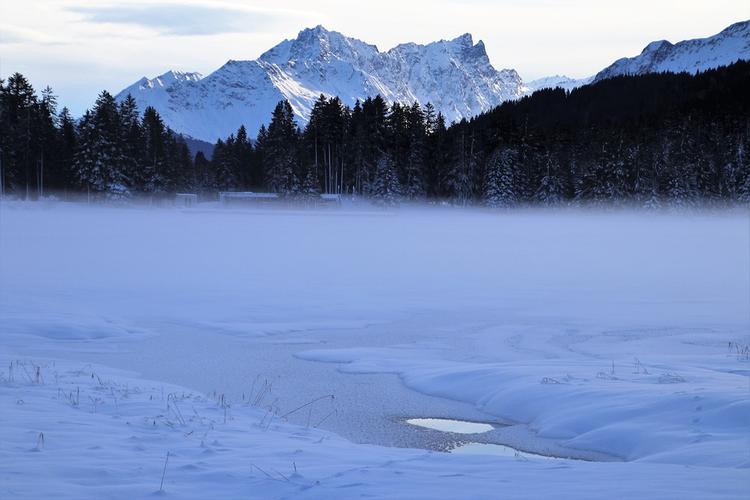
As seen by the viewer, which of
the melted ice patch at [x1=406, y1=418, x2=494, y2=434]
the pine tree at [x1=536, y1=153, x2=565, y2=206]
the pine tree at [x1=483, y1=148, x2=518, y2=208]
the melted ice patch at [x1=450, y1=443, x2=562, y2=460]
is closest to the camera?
the melted ice patch at [x1=450, y1=443, x2=562, y2=460]

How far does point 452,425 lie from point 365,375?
8.08 ft

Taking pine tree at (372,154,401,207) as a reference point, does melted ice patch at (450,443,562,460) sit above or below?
below

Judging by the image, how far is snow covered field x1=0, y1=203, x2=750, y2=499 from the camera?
19.9ft

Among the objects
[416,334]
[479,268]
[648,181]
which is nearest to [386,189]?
[648,181]

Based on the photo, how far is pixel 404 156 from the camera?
79.4 metres

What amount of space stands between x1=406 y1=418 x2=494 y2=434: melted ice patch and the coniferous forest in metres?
61.9

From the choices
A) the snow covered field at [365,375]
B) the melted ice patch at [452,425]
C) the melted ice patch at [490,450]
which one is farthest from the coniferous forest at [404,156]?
the melted ice patch at [490,450]

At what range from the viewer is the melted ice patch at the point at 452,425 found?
30.4 feet

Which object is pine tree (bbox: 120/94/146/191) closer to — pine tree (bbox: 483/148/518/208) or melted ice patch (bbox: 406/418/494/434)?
pine tree (bbox: 483/148/518/208)

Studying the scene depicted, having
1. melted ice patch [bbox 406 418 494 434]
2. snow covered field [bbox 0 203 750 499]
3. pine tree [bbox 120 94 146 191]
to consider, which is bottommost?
melted ice patch [bbox 406 418 494 434]

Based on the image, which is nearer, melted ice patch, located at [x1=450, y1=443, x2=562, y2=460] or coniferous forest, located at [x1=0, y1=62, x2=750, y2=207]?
melted ice patch, located at [x1=450, y1=443, x2=562, y2=460]

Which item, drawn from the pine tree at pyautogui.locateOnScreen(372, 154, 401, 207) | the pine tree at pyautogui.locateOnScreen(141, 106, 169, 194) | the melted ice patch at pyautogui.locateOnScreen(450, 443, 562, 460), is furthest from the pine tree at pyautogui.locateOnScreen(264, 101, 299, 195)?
the melted ice patch at pyautogui.locateOnScreen(450, 443, 562, 460)

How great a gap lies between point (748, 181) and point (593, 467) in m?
74.8

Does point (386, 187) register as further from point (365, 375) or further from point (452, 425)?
point (452, 425)
